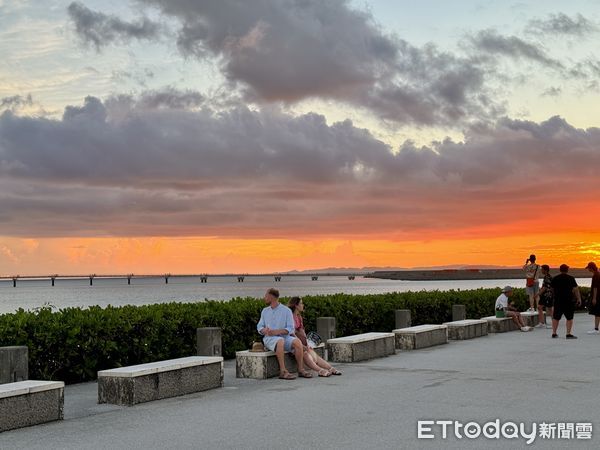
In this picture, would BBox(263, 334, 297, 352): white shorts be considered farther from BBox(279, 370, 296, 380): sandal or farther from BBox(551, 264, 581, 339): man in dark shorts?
BBox(551, 264, 581, 339): man in dark shorts

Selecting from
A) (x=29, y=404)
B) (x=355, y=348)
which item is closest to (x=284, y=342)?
(x=355, y=348)

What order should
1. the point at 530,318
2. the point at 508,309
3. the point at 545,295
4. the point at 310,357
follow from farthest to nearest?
the point at 530,318
the point at 545,295
the point at 508,309
the point at 310,357

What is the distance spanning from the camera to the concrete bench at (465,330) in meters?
20.9

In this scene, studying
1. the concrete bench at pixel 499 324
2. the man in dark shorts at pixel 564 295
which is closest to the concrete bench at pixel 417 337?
the man in dark shorts at pixel 564 295

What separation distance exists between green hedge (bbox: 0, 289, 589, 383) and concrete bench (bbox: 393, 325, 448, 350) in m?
2.75

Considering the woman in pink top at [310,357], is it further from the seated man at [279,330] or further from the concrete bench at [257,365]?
the concrete bench at [257,365]

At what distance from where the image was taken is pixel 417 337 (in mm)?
18281

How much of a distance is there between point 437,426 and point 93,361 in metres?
7.13

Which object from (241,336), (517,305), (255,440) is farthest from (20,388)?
(517,305)

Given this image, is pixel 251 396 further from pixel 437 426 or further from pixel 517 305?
pixel 517 305

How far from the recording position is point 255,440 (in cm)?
830

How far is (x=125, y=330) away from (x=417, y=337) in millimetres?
7248

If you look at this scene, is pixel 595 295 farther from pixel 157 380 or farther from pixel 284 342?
pixel 157 380

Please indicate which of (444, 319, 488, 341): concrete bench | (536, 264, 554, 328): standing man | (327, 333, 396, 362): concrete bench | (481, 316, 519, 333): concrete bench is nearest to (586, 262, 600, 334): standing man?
(536, 264, 554, 328): standing man
